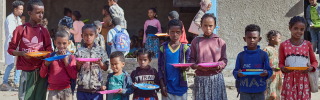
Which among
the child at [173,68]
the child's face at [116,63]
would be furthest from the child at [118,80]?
the child at [173,68]

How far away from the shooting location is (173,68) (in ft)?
11.2

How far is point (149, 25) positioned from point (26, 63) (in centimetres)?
360

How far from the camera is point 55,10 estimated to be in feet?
35.6

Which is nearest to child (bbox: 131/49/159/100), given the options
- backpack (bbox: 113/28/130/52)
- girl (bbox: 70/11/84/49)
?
backpack (bbox: 113/28/130/52)

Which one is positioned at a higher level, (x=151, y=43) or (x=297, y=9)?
(x=297, y=9)

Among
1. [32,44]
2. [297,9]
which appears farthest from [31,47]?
[297,9]

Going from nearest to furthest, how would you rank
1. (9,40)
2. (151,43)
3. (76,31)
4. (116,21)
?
(9,40) → (116,21) → (151,43) → (76,31)

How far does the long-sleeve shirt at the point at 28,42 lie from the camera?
3326 mm

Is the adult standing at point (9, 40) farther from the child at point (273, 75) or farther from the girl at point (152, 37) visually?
the child at point (273, 75)

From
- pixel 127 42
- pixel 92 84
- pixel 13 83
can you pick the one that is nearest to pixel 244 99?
pixel 92 84

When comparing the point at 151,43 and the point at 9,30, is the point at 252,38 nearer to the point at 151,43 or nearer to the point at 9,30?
the point at 151,43

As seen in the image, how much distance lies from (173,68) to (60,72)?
1271 mm

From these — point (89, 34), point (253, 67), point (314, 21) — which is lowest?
point (253, 67)

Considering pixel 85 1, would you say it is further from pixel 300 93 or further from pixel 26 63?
pixel 300 93
